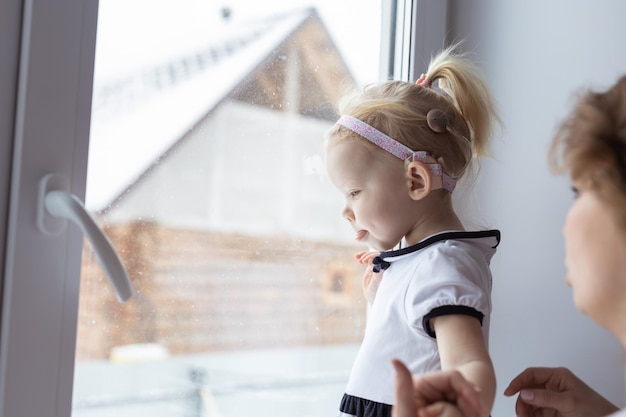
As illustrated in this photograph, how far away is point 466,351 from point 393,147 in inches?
12.0

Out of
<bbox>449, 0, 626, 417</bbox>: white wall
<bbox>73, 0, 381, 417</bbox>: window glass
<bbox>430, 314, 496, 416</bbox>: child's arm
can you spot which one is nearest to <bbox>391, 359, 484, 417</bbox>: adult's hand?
<bbox>430, 314, 496, 416</bbox>: child's arm

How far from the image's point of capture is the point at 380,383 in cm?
100

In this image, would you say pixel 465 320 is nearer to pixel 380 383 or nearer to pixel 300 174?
pixel 380 383

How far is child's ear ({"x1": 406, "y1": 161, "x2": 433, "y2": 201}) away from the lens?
3.37 feet

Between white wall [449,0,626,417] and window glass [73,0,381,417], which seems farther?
white wall [449,0,626,417]

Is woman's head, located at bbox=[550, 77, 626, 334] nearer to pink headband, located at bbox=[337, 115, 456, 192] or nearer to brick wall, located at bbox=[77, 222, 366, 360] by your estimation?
pink headband, located at bbox=[337, 115, 456, 192]

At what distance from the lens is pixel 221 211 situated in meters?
1.10

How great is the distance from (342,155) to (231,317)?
0.29 m

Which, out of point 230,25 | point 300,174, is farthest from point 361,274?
point 230,25

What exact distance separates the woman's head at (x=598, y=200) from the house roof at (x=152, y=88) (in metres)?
0.52

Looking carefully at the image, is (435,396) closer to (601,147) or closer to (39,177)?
(601,147)

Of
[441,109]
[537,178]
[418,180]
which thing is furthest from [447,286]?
[537,178]

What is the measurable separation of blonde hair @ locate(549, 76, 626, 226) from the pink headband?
0.31 metres

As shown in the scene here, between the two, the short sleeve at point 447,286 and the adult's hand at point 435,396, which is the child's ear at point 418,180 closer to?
the short sleeve at point 447,286
